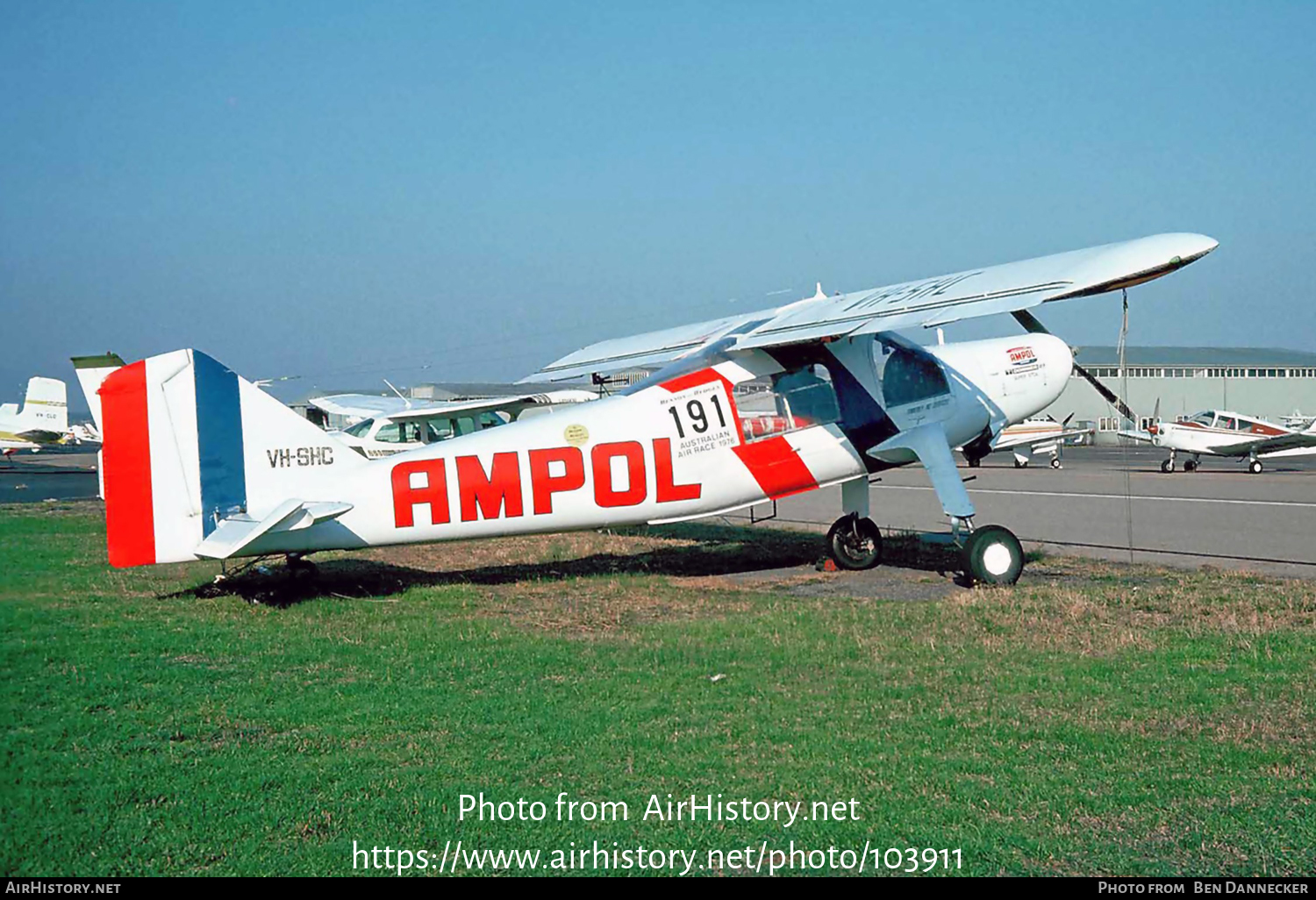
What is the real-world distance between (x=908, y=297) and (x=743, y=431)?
216 cm

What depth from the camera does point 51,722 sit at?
6.02 m

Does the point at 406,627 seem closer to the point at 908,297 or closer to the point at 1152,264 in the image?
the point at 908,297

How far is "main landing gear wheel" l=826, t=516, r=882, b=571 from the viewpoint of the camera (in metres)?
12.8

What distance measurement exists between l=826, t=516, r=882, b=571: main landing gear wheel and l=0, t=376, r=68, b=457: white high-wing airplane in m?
50.1

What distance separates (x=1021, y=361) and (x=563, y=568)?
6016 mm

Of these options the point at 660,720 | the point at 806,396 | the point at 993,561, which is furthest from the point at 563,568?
the point at 660,720

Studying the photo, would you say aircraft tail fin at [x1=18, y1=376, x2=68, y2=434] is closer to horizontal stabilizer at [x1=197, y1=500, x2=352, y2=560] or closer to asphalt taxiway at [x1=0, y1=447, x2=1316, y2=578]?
asphalt taxiway at [x1=0, y1=447, x2=1316, y2=578]

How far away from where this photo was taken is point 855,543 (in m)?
12.9

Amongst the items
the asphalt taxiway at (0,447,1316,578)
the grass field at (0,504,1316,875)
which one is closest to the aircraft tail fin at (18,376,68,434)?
the asphalt taxiway at (0,447,1316,578)

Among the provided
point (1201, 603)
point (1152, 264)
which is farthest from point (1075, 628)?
point (1152, 264)

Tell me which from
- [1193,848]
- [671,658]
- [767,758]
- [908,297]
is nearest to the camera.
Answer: [1193,848]

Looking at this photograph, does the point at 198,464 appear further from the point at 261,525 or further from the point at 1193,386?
the point at 1193,386

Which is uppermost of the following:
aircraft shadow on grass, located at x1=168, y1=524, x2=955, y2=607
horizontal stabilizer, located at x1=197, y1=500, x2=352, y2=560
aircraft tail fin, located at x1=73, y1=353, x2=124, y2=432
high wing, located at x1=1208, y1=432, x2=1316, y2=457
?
aircraft tail fin, located at x1=73, y1=353, x2=124, y2=432

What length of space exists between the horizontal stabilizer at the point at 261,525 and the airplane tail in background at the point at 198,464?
0.01m
